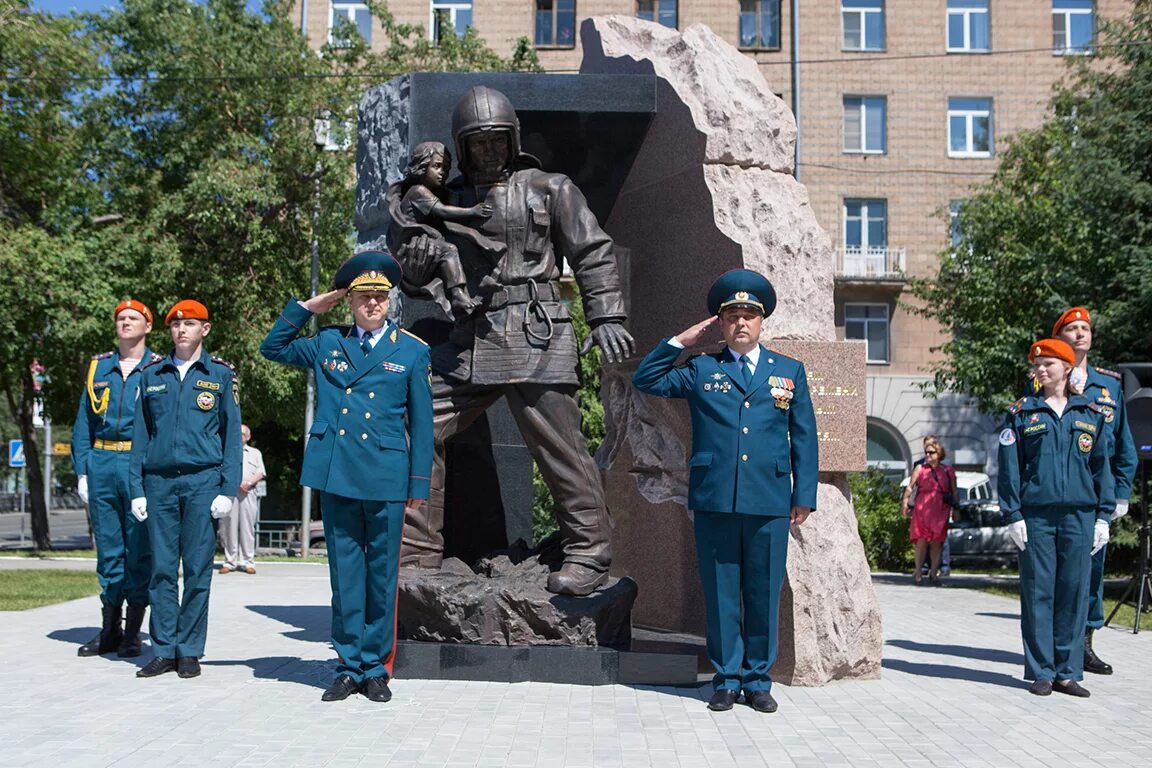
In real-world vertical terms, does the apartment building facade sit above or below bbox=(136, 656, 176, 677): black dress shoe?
above

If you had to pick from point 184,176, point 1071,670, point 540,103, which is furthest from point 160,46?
point 1071,670

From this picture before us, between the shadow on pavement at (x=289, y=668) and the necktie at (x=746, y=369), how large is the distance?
8.60 feet

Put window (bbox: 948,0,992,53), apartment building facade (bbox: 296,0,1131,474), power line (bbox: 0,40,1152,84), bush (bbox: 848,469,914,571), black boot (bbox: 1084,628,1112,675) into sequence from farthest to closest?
1. window (bbox: 948,0,992,53)
2. apartment building facade (bbox: 296,0,1131,474)
3. bush (bbox: 848,469,914,571)
4. power line (bbox: 0,40,1152,84)
5. black boot (bbox: 1084,628,1112,675)

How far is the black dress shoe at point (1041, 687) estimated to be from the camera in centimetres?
665

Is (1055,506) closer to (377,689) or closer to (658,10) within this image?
(377,689)

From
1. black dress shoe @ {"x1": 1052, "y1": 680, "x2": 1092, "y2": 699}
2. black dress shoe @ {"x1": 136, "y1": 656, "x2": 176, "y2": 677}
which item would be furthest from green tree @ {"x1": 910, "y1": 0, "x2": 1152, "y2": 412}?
black dress shoe @ {"x1": 136, "y1": 656, "x2": 176, "y2": 677}

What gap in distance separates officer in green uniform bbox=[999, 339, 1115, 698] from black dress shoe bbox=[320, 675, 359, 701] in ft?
11.8

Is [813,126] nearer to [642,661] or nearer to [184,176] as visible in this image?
[184,176]

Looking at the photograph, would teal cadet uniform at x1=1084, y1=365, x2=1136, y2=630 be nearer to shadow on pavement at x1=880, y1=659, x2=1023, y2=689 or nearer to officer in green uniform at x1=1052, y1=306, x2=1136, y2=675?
officer in green uniform at x1=1052, y1=306, x2=1136, y2=675

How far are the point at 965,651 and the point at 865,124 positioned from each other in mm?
24432

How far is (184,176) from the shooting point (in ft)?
70.8

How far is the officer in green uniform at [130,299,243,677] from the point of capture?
666cm

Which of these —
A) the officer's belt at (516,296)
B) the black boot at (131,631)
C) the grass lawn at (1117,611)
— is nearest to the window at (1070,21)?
the grass lawn at (1117,611)

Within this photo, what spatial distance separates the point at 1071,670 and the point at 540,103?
178 inches
